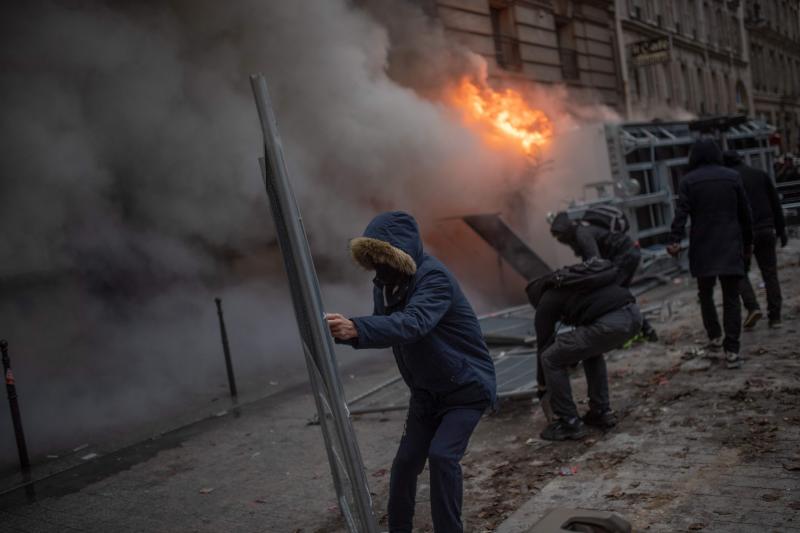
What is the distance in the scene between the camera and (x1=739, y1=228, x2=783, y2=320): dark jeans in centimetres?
623

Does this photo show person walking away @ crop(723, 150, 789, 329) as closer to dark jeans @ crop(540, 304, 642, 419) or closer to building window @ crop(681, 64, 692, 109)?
dark jeans @ crop(540, 304, 642, 419)

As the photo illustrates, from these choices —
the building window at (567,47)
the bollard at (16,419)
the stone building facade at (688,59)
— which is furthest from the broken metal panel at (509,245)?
the stone building facade at (688,59)

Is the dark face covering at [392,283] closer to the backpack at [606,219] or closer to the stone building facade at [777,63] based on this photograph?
the backpack at [606,219]

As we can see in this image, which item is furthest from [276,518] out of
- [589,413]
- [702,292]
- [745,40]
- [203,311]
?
[745,40]

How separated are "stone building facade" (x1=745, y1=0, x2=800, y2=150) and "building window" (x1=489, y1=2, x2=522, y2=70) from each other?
73.6 ft

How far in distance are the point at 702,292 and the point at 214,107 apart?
21.8 feet

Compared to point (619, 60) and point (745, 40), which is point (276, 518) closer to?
point (619, 60)

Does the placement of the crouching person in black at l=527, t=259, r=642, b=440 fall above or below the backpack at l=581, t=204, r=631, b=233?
below

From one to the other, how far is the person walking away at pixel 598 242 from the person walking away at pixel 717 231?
0.43 metres

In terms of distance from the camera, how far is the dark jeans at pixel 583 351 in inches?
168

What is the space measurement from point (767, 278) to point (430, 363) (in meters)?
4.99

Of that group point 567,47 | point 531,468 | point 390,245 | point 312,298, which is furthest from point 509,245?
point 567,47

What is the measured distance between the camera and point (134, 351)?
8070 mm

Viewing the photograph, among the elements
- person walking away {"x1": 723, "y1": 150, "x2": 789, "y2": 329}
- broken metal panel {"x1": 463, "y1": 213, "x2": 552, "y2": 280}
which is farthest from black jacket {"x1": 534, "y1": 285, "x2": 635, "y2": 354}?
broken metal panel {"x1": 463, "y1": 213, "x2": 552, "y2": 280}
